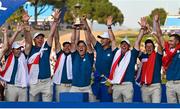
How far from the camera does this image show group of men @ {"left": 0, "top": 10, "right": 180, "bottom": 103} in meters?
8.17

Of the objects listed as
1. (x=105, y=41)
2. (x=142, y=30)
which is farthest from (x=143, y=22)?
(x=105, y=41)

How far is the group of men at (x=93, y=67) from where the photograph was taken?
8.17 meters

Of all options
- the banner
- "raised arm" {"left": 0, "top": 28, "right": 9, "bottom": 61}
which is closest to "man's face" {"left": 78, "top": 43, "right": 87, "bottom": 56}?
"raised arm" {"left": 0, "top": 28, "right": 9, "bottom": 61}

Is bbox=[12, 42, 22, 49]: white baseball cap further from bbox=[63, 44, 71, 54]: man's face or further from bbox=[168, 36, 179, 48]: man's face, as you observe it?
bbox=[168, 36, 179, 48]: man's face

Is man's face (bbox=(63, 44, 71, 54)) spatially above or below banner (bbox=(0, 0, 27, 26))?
below

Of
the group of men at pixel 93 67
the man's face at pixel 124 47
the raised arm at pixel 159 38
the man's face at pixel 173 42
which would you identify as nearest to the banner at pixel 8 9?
the group of men at pixel 93 67

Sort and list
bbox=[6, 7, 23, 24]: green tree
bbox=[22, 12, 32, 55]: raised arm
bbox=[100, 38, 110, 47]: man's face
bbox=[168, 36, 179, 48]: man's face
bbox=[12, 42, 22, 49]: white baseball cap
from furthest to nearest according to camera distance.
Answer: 1. bbox=[6, 7, 23, 24]: green tree
2. bbox=[100, 38, 110, 47]: man's face
3. bbox=[12, 42, 22, 49]: white baseball cap
4. bbox=[22, 12, 32, 55]: raised arm
5. bbox=[168, 36, 179, 48]: man's face

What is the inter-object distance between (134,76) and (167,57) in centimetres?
58

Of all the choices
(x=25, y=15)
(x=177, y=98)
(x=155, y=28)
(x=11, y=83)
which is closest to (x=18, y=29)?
(x=25, y=15)

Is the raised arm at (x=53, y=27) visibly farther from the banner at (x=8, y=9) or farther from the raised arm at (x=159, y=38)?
the raised arm at (x=159, y=38)

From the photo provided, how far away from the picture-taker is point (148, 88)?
327 inches

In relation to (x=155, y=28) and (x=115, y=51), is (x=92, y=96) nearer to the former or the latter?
(x=115, y=51)

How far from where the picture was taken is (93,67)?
855 centimetres

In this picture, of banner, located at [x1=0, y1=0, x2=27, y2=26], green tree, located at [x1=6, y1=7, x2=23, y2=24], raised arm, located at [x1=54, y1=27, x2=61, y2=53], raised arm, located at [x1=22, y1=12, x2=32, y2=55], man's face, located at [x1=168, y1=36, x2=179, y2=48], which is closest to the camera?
banner, located at [x1=0, y1=0, x2=27, y2=26]
